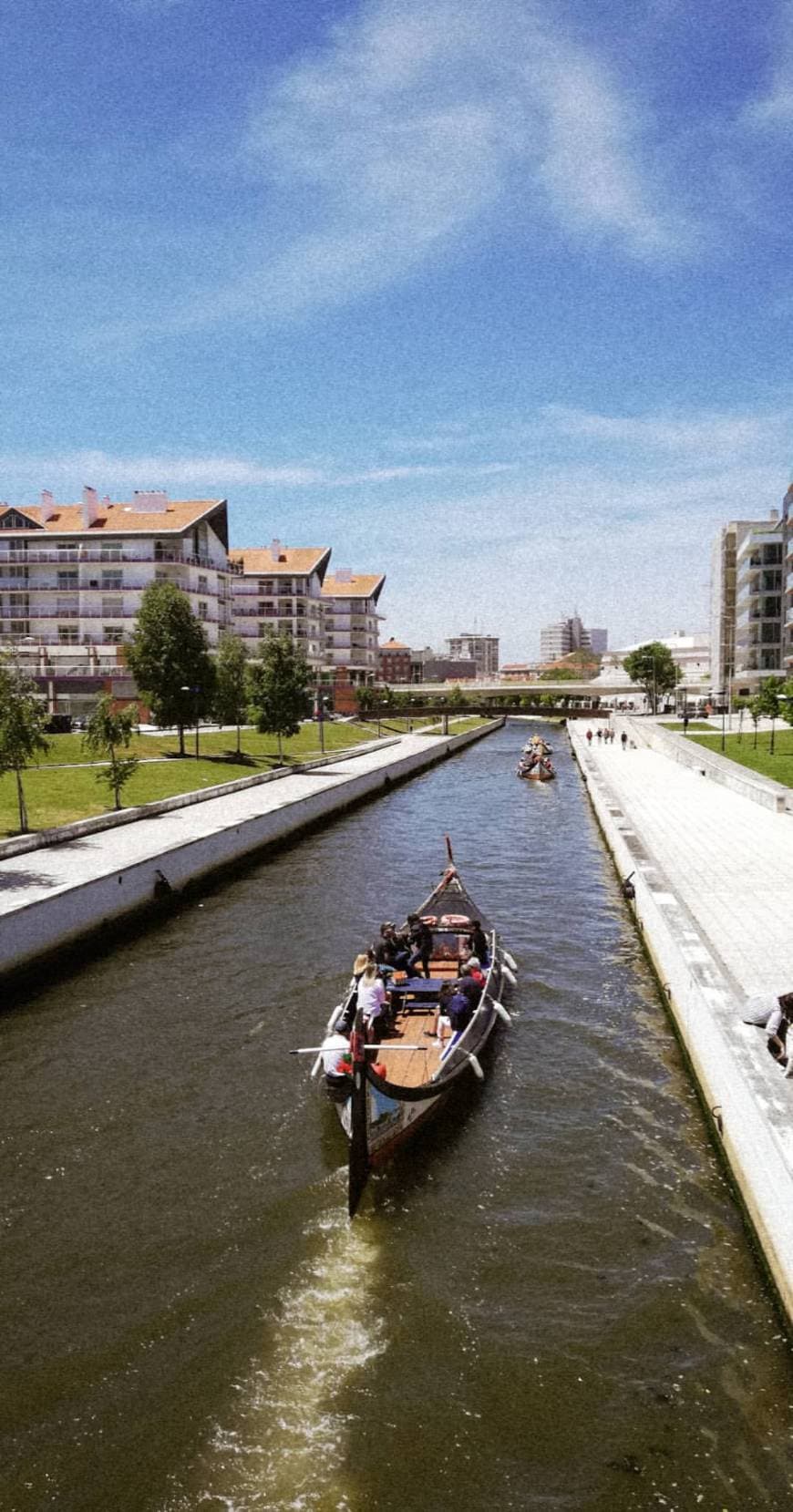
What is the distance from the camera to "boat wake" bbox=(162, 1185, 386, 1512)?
7758mm

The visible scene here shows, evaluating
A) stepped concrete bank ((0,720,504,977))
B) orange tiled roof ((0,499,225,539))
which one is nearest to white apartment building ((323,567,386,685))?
orange tiled roof ((0,499,225,539))

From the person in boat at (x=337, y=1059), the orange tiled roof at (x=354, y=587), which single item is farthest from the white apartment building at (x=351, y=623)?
the person in boat at (x=337, y=1059)

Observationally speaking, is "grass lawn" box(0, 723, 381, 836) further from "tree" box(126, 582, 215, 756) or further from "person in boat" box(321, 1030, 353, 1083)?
"person in boat" box(321, 1030, 353, 1083)

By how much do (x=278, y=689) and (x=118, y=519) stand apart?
35.4 m

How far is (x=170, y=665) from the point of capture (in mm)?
51875

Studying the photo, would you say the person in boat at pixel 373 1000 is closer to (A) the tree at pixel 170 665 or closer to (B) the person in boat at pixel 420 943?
(B) the person in boat at pixel 420 943

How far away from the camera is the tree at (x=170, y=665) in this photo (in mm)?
51656

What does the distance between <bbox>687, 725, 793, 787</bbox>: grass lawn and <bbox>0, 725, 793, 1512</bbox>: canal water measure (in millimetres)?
30390

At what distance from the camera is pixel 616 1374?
29.2 ft

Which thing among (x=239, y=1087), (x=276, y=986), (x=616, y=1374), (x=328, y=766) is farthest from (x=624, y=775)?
(x=616, y=1374)

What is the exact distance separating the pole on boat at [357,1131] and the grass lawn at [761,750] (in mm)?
32934

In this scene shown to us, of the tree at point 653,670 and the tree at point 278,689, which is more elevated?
the tree at point 653,670

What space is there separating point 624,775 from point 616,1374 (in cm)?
4657

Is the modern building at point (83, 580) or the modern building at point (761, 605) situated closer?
the modern building at point (83, 580)
